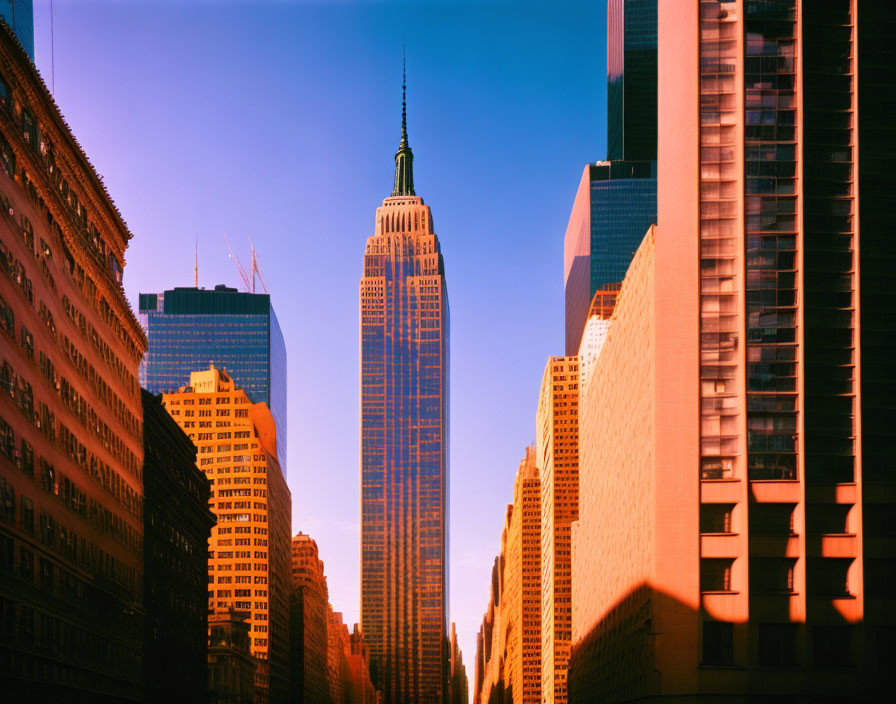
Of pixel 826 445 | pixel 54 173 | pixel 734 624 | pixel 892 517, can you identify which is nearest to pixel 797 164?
pixel 826 445

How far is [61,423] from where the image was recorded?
87.9 metres

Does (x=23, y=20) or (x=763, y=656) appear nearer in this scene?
(x=763, y=656)

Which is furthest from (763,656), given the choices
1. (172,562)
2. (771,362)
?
(172,562)

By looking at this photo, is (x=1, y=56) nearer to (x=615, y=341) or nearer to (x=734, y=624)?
(x=734, y=624)

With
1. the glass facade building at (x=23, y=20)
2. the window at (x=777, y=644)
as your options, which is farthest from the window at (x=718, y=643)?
the glass facade building at (x=23, y=20)

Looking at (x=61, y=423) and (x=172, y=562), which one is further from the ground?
(x=61, y=423)

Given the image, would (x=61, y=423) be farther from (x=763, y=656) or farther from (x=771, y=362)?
(x=771, y=362)

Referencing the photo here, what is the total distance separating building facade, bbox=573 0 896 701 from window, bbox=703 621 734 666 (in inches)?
4.5

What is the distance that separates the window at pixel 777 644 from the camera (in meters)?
104

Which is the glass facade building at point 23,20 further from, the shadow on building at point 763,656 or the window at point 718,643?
the window at point 718,643

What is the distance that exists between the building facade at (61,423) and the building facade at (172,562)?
10405 millimetres

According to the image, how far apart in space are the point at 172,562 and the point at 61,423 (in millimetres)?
55337

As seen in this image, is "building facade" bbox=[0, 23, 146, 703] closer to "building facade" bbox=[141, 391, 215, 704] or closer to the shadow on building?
"building facade" bbox=[141, 391, 215, 704]

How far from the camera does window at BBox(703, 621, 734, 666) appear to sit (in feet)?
344
